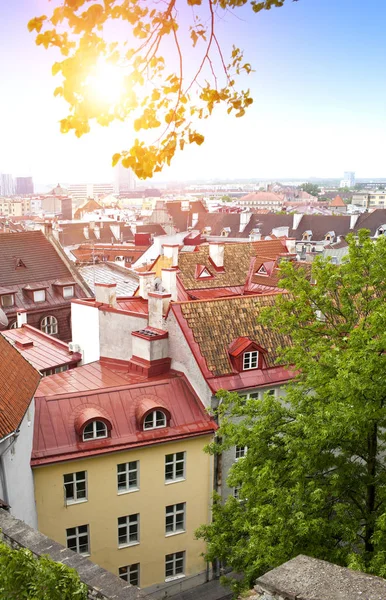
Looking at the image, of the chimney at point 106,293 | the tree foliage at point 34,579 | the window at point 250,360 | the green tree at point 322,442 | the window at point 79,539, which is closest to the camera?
the tree foliage at point 34,579

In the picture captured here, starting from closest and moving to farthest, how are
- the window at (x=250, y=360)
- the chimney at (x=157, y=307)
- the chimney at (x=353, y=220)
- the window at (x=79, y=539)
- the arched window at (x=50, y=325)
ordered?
1. the window at (x=79, y=539)
2. the window at (x=250, y=360)
3. the chimney at (x=157, y=307)
4. the arched window at (x=50, y=325)
5. the chimney at (x=353, y=220)

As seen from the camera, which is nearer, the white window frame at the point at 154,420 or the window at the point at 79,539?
the window at the point at 79,539

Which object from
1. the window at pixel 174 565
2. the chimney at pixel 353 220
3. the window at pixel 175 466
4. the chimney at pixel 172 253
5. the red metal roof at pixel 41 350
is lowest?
the window at pixel 174 565

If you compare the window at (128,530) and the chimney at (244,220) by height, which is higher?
the chimney at (244,220)

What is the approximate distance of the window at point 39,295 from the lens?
123 ft

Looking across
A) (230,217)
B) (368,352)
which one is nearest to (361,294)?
(368,352)

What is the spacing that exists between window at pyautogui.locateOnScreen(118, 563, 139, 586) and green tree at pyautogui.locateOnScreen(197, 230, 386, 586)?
6.13 meters

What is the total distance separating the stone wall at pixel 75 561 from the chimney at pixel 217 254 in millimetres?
30653

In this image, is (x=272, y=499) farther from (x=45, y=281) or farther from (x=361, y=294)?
(x=45, y=281)

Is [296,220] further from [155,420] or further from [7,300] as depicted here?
[155,420]

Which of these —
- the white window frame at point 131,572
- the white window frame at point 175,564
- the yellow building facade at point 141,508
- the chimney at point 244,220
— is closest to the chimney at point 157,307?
the yellow building facade at point 141,508

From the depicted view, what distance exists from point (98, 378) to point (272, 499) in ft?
39.5

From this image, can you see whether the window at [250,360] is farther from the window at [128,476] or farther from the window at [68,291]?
the window at [68,291]

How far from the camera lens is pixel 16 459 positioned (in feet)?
54.3
